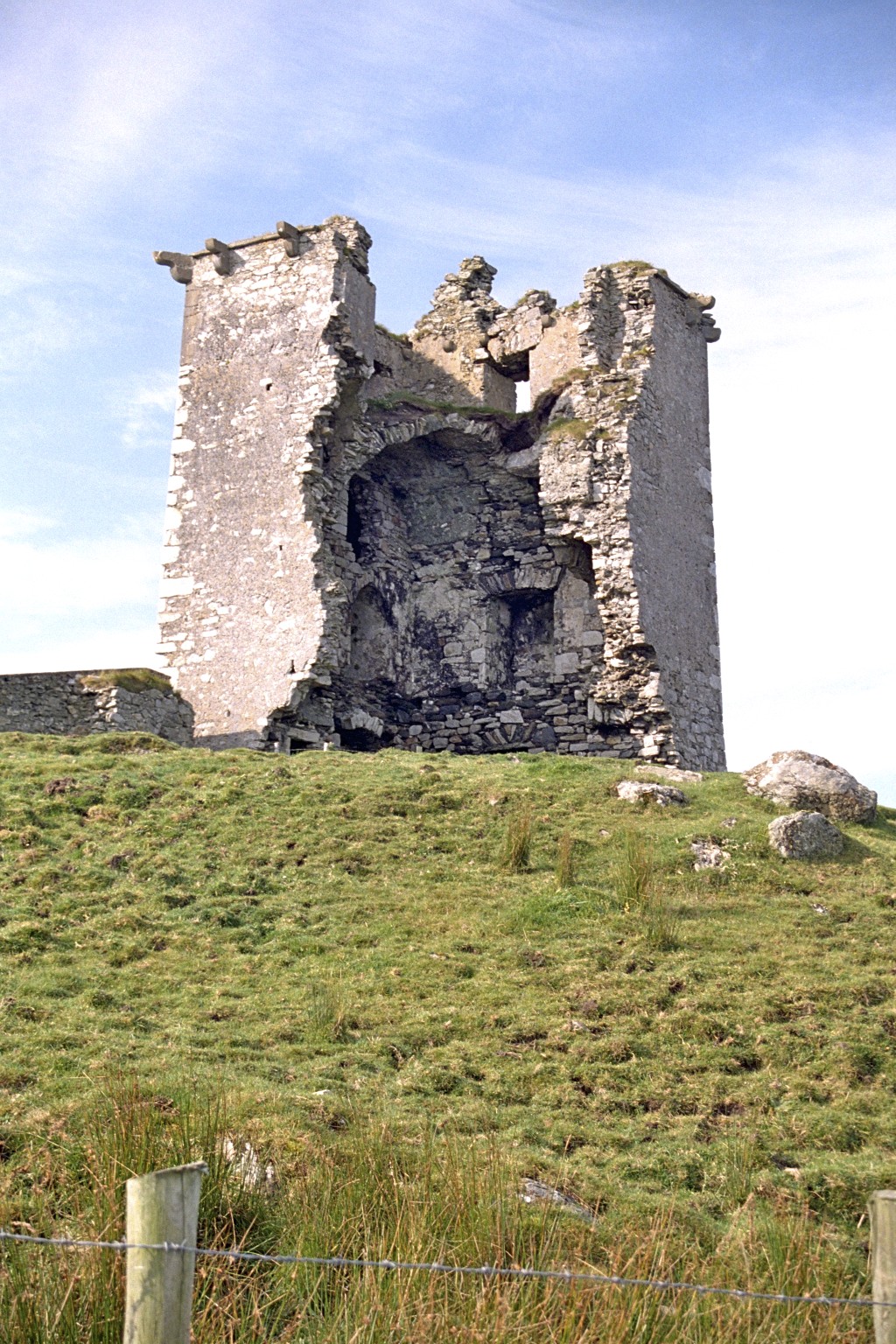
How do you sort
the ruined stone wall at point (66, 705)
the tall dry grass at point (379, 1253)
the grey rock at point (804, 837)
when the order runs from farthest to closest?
1. the ruined stone wall at point (66, 705)
2. the grey rock at point (804, 837)
3. the tall dry grass at point (379, 1253)

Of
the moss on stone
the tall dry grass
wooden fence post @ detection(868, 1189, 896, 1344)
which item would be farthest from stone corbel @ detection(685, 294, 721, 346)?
wooden fence post @ detection(868, 1189, 896, 1344)

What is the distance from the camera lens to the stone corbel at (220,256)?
21859 millimetres

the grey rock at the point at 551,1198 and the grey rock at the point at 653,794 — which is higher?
the grey rock at the point at 653,794

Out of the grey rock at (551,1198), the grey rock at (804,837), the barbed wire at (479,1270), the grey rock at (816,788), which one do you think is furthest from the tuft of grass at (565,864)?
the barbed wire at (479,1270)

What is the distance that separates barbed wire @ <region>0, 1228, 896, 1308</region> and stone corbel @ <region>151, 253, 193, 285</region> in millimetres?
18860

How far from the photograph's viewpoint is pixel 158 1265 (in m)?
4.05

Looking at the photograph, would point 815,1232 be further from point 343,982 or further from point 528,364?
point 528,364

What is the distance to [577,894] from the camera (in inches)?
459

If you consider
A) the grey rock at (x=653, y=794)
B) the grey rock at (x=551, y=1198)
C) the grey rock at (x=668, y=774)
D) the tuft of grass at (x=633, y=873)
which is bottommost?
the grey rock at (x=551, y=1198)

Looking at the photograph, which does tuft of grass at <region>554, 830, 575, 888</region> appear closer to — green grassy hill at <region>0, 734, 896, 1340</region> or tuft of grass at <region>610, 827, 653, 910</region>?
green grassy hill at <region>0, 734, 896, 1340</region>

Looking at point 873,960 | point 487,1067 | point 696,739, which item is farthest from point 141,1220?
point 696,739

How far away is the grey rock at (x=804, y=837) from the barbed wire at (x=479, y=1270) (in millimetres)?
7589

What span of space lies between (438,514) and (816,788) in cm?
1023

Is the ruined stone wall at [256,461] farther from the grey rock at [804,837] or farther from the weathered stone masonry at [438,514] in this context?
the grey rock at [804,837]
